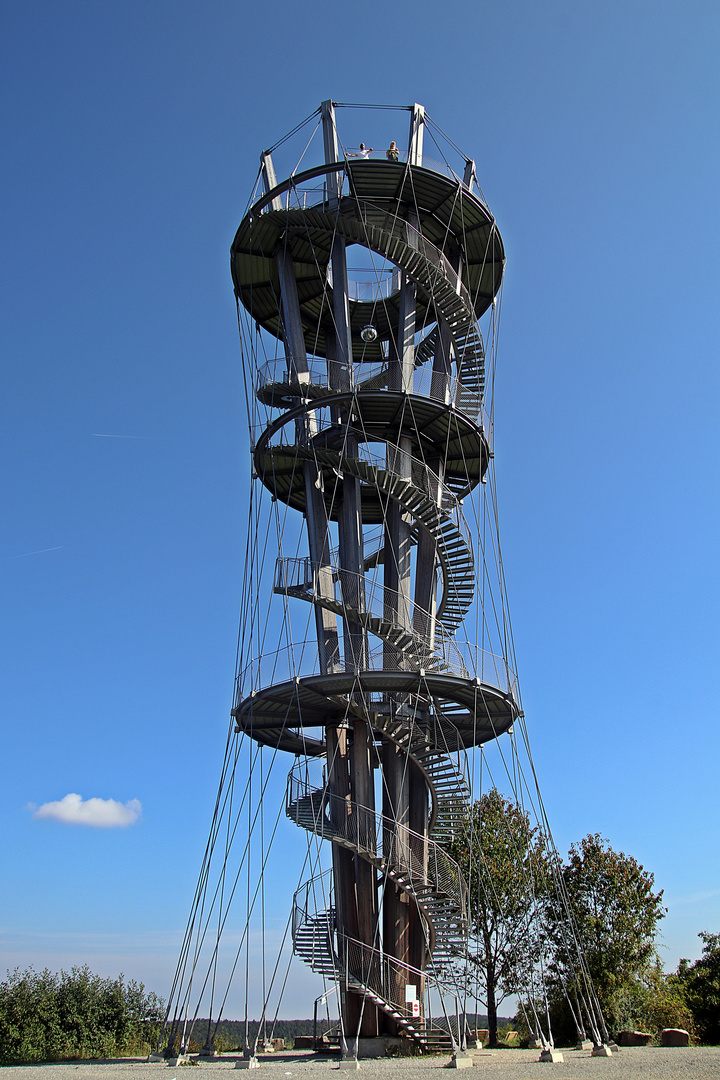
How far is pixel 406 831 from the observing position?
20703 millimetres

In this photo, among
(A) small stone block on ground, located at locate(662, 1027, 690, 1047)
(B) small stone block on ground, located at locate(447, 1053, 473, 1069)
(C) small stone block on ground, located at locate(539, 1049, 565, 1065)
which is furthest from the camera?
(A) small stone block on ground, located at locate(662, 1027, 690, 1047)

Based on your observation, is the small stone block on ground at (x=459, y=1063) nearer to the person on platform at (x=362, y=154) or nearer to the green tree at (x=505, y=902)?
the green tree at (x=505, y=902)

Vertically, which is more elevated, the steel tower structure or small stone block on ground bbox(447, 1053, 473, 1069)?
the steel tower structure

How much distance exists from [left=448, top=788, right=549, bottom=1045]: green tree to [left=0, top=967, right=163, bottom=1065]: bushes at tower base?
1147 centimetres

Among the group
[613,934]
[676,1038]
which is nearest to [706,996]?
[676,1038]

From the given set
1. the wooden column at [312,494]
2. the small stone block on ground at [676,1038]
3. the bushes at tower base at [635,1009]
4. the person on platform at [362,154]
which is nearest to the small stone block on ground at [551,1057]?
the small stone block on ground at [676,1038]

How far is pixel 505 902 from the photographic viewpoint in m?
30.0

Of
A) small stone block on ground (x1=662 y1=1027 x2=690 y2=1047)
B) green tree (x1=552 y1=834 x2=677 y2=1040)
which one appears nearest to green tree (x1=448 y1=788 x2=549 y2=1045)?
green tree (x1=552 y1=834 x2=677 y2=1040)

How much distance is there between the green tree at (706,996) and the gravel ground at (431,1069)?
5.45 meters

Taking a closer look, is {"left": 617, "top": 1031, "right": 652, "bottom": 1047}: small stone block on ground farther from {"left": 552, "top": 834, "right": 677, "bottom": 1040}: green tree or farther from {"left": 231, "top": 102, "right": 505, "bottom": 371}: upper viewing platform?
{"left": 231, "top": 102, "right": 505, "bottom": 371}: upper viewing platform

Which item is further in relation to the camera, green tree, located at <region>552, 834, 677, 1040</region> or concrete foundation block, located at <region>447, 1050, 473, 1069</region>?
green tree, located at <region>552, 834, 677, 1040</region>

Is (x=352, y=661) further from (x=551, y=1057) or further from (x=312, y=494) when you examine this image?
(x=551, y=1057)

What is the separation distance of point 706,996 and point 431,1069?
1151 centimetres

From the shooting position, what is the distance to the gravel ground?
12.7 meters
